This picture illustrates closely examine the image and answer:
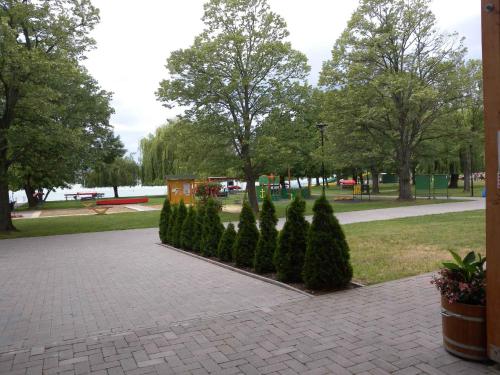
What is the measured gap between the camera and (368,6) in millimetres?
27672

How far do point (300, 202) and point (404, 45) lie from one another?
78.9 feet

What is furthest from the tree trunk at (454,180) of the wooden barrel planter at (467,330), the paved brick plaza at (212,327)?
the wooden barrel planter at (467,330)

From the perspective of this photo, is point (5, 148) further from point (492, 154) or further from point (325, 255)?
A: point (492, 154)

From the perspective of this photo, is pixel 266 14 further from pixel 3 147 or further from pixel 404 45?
pixel 3 147

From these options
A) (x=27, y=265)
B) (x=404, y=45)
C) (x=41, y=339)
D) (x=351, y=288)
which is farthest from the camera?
(x=404, y=45)

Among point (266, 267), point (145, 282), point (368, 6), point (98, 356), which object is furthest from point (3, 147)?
point (368, 6)

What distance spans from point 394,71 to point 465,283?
25.8 metres

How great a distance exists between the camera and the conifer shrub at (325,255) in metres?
6.61

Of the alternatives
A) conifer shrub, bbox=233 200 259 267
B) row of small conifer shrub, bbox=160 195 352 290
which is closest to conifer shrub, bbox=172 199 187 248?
row of small conifer shrub, bbox=160 195 352 290

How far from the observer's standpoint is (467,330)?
3.96m

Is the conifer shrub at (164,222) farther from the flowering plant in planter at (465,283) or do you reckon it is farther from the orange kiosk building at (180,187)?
the orange kiosk building at (180,187)

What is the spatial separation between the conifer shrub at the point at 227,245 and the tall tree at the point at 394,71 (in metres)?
18.6

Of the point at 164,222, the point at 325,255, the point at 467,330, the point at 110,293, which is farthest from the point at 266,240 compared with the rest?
the point at 164,222

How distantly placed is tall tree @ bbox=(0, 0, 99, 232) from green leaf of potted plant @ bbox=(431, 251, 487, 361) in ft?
55.1
